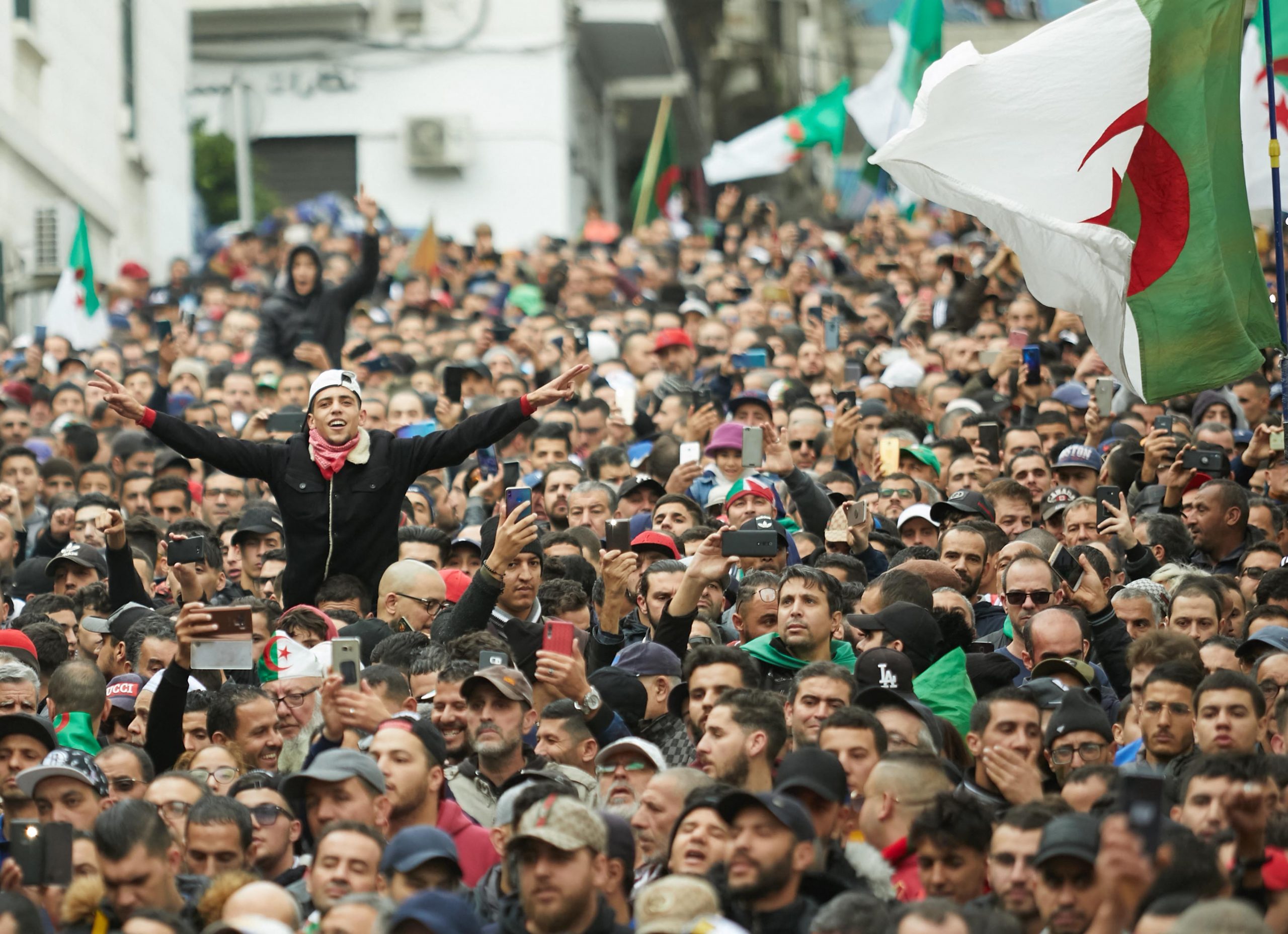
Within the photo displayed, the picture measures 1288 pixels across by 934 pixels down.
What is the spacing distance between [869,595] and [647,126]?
3177cm

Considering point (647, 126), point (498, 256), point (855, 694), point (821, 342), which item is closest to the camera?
point (855, 694)

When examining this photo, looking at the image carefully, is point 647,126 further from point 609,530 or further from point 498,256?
point 609,530

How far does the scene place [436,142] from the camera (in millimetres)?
30641

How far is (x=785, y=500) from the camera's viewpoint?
35.2ft

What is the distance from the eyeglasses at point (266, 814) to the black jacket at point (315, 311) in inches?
322

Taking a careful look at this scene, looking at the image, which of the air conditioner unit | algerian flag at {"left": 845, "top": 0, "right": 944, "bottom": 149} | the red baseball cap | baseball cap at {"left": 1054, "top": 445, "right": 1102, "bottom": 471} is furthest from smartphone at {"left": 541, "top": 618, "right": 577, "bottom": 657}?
the air conditioner unit

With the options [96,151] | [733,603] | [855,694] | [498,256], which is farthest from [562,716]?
[96,151]

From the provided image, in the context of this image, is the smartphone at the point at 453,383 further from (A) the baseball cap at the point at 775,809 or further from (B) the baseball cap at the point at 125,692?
(A) the baseball cap at the point at 775,809

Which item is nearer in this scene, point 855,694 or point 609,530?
point 855,694

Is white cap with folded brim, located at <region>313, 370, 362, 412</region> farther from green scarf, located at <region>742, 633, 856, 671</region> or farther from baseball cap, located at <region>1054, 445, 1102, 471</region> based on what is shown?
baseball cap, located at <region>1054, 445, 1102, 471</region>

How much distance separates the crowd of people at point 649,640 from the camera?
5.79 metres

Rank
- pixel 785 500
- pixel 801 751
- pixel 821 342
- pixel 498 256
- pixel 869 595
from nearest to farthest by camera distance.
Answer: pixel 801 751, pixel 869 595, pixel 785 500, pixel 821 342, pixel 498 256

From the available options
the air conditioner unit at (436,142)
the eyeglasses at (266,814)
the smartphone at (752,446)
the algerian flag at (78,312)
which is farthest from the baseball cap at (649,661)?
the air conditioner unit at (436,142)

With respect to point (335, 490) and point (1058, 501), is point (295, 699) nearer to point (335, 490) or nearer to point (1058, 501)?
point (335, 490)
